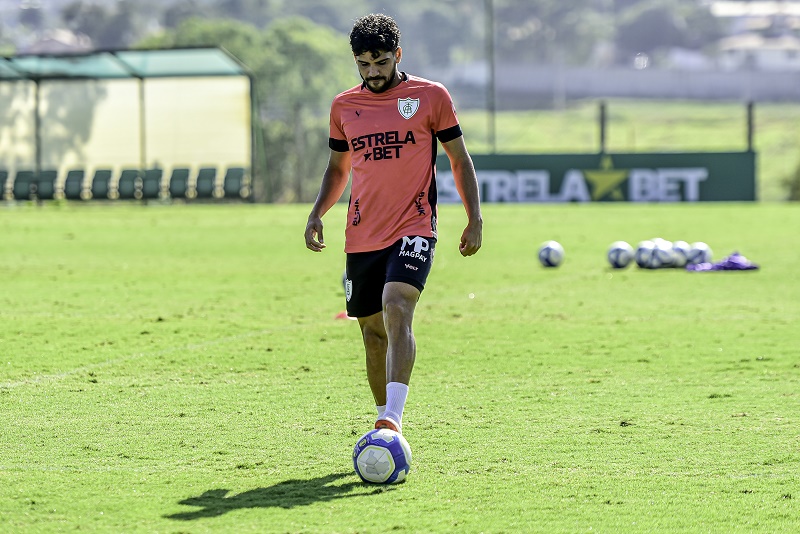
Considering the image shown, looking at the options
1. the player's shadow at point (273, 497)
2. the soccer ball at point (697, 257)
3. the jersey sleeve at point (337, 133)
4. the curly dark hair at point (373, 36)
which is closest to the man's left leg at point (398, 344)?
the player's shadow at point (273, 497)

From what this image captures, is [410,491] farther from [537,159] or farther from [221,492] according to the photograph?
[537,159]

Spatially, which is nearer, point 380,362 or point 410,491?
point 410,491

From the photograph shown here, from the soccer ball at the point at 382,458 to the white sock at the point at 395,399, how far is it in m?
0.21

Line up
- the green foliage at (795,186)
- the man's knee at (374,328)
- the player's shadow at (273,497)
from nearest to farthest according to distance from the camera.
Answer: the player's shadow at (273,497)
the man's knee at (374,328)
the green foliage at (795,186)

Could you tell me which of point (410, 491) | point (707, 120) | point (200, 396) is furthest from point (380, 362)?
point (707, 120)

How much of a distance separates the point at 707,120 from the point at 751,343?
64945mm

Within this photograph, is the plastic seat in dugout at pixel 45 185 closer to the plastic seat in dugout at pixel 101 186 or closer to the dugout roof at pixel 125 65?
the plastic seat in dugout at pixel 101 186

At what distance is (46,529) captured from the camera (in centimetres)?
513

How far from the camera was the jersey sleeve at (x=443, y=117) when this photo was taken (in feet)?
21.6

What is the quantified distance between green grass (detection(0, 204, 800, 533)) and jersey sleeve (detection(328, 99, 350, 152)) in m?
1.50

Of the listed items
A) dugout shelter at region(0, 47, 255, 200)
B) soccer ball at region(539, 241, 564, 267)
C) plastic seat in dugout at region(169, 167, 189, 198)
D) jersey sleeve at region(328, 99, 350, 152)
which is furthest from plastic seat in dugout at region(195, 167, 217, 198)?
jersey sleeve at region(328, 99, 350, 152)

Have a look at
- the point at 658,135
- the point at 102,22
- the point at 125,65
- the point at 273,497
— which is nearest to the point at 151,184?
the point at 125,65

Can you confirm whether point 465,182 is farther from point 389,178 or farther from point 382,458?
point 382,458

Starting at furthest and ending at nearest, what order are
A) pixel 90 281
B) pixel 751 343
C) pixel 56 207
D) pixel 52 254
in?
pixel 56 207 → pixel 52 254 → pixel 90 281 → pixel 751 343
